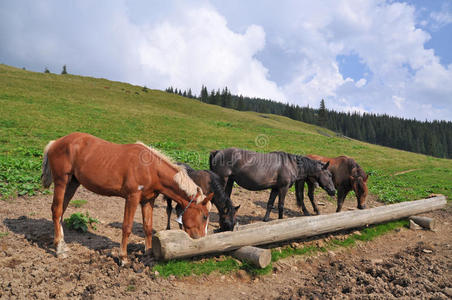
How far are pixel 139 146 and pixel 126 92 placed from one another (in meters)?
54.8

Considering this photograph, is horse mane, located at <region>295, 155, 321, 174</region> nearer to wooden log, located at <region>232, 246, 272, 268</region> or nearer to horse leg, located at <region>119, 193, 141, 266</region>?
wooden log, located at <region>232, 246, 272, 268</region>

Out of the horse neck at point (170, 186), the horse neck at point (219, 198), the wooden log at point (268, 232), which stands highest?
the horse neck at point (170, 186)

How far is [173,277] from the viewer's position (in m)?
5.49

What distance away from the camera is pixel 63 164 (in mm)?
6137

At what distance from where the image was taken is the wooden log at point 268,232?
5.67 m

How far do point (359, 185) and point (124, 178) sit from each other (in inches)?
362

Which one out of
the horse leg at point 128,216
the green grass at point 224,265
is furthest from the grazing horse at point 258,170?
the horse leg at point 128,216

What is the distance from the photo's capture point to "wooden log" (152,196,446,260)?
18.6 feet

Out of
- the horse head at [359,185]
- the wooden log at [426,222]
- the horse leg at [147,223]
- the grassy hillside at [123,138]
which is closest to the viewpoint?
the horse leg at [147,223]

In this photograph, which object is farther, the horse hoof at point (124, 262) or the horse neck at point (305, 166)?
the horse neck at point (305, 166)

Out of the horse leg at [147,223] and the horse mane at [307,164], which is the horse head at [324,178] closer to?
the horse mane at [307,164]

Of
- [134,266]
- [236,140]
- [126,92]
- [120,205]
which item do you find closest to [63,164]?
[134,266]

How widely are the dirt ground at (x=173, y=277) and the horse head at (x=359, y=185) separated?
8.95ft

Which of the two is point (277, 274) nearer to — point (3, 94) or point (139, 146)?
point (139, 146)
